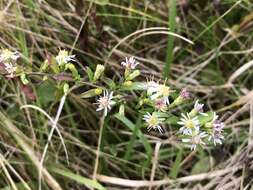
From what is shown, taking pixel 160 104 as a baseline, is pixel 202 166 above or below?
below

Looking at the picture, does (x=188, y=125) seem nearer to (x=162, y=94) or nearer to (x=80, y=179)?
(x=162, y=94)

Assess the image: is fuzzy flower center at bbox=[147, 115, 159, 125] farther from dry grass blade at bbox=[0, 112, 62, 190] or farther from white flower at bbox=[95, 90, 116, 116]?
dry grass blade at bbox=[0, 112, 62, 190]

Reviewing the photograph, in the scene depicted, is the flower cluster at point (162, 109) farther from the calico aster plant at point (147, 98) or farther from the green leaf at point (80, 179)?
the green leaf at point (80, 179)

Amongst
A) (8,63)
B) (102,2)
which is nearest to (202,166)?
(102,2)

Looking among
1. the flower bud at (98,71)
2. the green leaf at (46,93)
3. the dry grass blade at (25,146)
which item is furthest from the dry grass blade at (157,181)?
the flower bud at (98,71)

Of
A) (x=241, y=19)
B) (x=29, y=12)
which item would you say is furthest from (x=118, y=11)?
(x=241, y=19)

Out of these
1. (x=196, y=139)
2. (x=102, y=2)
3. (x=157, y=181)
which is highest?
(x=102, y=2)

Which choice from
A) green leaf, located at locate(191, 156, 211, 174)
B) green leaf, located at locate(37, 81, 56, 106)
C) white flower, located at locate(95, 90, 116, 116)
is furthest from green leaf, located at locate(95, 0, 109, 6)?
green leaf, located at locate(191, 156, 211, 174)

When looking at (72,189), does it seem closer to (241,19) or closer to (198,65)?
(198,65)
